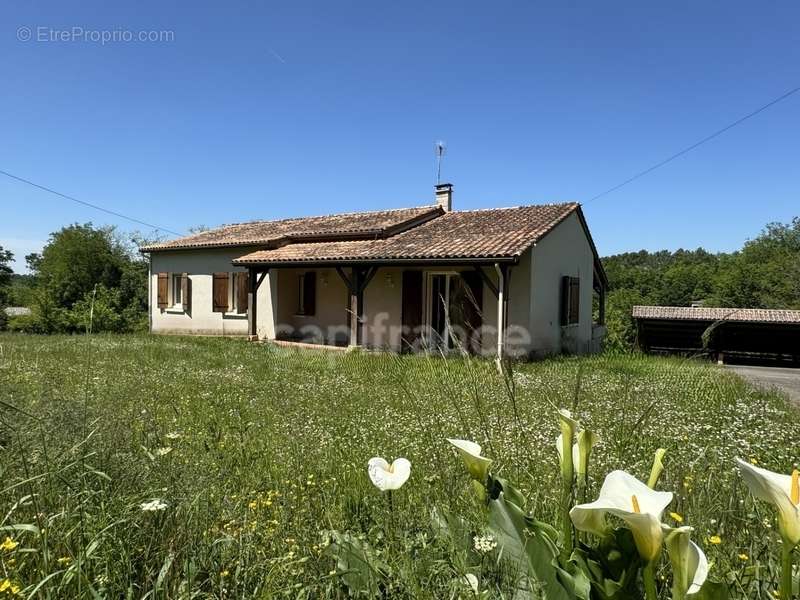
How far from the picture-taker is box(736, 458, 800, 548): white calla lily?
85 centimetres

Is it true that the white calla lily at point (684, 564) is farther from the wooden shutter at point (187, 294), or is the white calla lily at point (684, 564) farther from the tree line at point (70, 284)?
the tree line at point (70, 284)

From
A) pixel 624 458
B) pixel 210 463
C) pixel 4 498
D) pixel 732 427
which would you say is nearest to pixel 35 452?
pixel 4 498

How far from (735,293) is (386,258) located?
47945 mm

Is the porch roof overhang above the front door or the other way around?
above

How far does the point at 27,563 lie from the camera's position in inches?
67.2

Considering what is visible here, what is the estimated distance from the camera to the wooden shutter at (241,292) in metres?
15.8

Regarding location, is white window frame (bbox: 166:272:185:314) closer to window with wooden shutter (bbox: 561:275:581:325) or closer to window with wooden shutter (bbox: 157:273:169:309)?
window with wooden shutter (bbox: 157:273:169:309)

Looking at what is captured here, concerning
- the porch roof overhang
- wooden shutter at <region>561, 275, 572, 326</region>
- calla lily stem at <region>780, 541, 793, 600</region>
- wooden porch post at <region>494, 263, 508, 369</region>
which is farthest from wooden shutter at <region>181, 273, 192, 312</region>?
calla lily stem at <region>780, 541, 793, 600</region>

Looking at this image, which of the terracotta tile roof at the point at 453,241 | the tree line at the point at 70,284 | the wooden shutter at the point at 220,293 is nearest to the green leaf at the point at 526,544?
the terracotta tile roof at the point at 453,241

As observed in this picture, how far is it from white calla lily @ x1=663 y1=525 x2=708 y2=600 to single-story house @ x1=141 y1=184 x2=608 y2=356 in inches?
322

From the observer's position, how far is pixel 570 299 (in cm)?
1328

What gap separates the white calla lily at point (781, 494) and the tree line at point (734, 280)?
1434 inches

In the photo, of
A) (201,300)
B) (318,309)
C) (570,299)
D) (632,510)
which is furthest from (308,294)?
(632,510)

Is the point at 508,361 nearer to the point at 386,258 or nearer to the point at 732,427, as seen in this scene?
the point at 732,427
